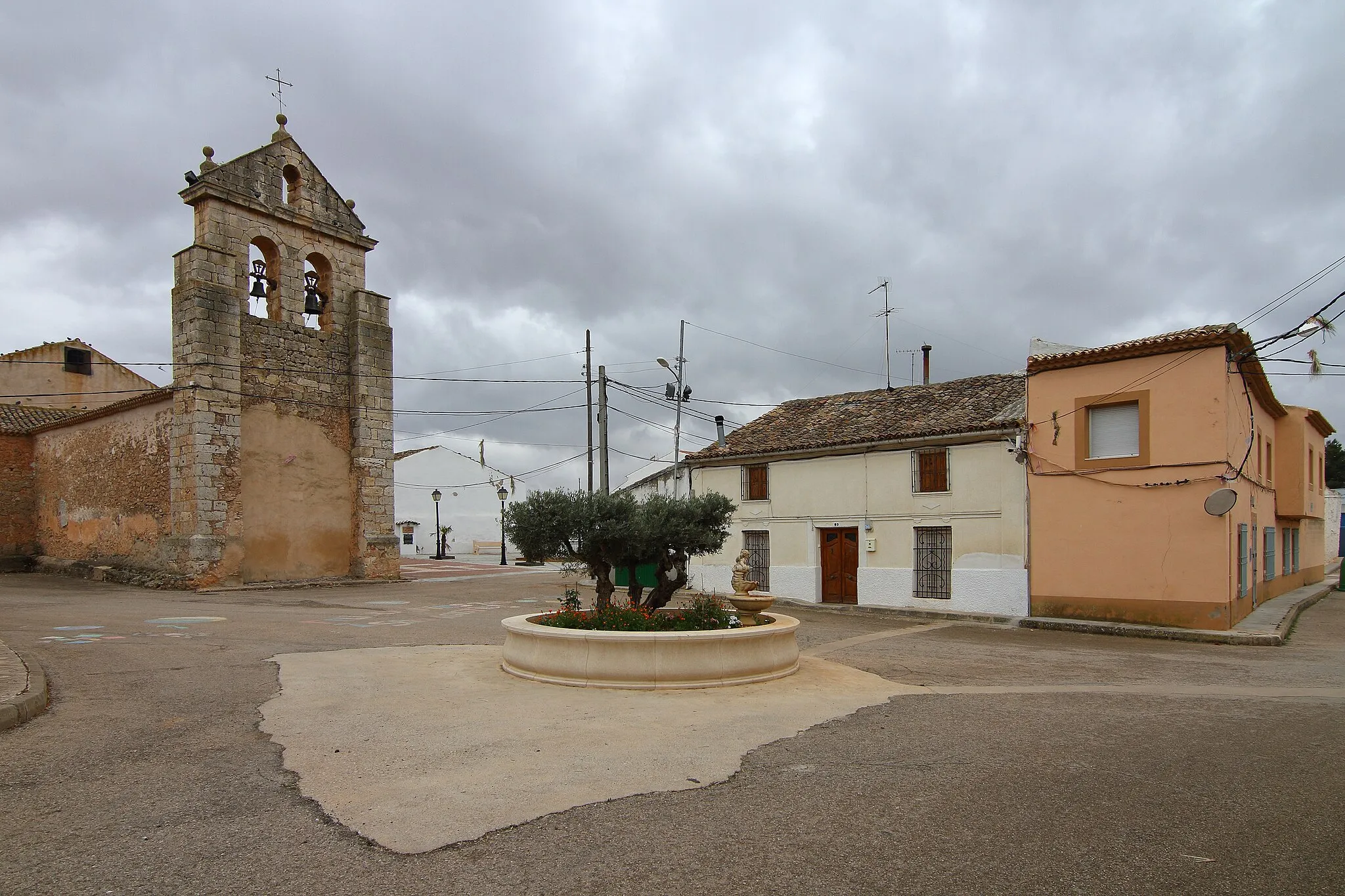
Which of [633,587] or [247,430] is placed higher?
[247,430]

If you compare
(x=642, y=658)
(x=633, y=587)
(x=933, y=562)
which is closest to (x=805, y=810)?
(x=642, y=658)

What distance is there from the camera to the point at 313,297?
2292 cm

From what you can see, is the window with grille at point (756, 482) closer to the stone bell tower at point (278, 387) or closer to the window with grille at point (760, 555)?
the window with grille at point (760, 555)

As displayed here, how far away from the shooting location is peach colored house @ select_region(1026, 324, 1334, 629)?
585 inches

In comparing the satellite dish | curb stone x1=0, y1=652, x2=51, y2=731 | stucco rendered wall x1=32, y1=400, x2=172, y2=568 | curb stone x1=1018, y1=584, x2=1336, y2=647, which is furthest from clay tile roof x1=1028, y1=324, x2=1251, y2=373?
stucco rendered wall x1=32, y1=400, x2=172, y2=568

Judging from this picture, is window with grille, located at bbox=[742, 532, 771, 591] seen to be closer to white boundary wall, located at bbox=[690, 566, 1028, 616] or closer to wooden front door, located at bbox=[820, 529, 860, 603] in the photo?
white boundary wall, located at bbox=[690, 566, 1028, 616]

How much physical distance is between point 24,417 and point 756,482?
24.3 meters

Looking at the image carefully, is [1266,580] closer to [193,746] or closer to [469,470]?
[193,746]

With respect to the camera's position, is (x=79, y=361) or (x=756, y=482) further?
(x=79, y=361)

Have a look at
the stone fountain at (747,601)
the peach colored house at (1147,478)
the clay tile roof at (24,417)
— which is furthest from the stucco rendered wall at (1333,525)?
the clay tile roof at (24,417)

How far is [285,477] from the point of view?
22109 mm

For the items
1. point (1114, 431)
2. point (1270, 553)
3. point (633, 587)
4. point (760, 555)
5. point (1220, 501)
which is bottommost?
point (760, 555)

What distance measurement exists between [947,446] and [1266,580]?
880 centimetres

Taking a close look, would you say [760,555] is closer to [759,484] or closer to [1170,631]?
[759,484]
